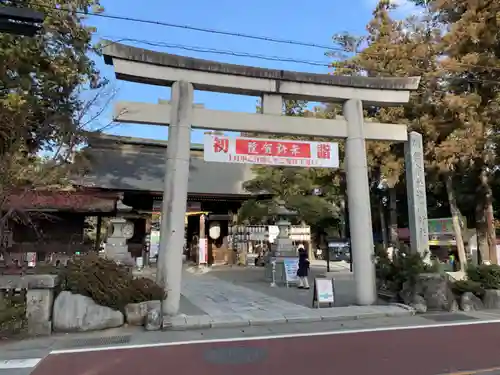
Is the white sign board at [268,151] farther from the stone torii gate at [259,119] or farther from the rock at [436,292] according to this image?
the rock at [436,292]

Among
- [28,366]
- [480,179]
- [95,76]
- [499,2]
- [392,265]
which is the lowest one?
[28,366]

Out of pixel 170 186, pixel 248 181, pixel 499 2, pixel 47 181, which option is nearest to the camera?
pixel 170 186

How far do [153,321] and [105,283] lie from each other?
139 cm

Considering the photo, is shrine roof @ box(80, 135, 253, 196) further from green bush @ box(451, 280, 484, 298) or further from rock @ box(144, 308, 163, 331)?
rock @ box(144, 308, 163, 331)

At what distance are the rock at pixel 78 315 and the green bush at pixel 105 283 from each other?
0.60ft

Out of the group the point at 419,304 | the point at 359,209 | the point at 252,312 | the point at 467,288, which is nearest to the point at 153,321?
the point at 252,312

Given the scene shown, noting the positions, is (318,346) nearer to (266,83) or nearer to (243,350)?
(243,350)

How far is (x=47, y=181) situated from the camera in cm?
1089

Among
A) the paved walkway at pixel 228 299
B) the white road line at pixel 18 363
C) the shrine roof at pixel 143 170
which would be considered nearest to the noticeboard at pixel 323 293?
the paved walkway at pixel 228 299

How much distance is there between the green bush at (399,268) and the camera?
11.2 metres

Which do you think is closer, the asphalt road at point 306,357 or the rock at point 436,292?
the asphalt road at point 306,357

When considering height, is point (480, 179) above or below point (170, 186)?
above

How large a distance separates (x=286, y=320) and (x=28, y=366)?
17.3ft

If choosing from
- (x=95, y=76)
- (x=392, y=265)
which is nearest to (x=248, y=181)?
(x=95, y=76)
